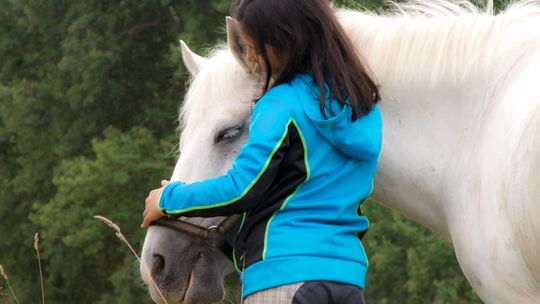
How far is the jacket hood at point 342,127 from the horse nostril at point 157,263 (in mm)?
779

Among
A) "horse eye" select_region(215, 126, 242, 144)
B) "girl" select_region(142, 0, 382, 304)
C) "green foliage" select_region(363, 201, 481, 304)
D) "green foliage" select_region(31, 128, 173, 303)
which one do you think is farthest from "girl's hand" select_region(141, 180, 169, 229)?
"green foliage" select_region(31, 128, 173, 303)

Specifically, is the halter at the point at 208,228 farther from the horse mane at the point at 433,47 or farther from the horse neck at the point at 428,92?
the horse neck at the point at 428,92

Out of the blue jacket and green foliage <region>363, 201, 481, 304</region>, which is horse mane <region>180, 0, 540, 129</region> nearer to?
the blue jacket

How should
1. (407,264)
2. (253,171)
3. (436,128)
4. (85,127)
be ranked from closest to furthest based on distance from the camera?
1. (253,171)
2. (436,128)
3. (407,264)
4. (85,127)

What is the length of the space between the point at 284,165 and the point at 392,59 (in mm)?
769

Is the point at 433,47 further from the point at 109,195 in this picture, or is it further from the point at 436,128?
the point at 109,195

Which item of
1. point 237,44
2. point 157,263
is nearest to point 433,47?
point 237,44

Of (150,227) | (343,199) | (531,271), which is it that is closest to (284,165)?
(343,199)

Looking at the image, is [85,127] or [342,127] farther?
[85,127]

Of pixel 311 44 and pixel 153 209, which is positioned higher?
pixel 311 44

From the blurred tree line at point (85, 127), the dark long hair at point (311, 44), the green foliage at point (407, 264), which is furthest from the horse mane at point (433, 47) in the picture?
the blurred tree line at point (85, 127)

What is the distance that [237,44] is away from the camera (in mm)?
3340

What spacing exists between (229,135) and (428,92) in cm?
74

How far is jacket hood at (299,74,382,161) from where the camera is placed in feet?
9.91
